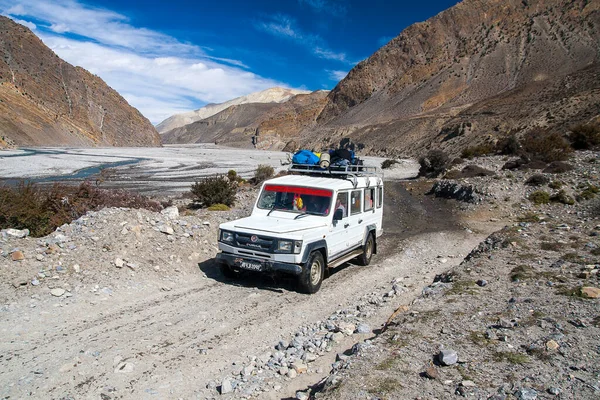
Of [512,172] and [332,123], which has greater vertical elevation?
[332,123]

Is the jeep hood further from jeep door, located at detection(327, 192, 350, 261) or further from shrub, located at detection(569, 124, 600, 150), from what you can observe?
shrub, located at detection(569, 124, 600, 150)

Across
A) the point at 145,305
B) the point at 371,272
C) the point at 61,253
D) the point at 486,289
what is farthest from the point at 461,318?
the point at 61,253

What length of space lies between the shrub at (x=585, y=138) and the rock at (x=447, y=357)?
1207 inches

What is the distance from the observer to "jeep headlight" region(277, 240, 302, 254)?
322 inches

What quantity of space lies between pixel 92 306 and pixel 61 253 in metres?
2.00

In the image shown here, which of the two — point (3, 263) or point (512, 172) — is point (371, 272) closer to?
point (3, 263)

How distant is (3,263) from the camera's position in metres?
8.19

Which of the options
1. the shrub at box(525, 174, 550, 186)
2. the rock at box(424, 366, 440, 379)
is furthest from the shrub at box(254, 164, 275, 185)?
the rock at box(424, 366, 440, 379)

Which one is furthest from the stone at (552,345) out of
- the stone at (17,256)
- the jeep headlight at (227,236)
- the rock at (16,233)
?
the rock at (16,233)

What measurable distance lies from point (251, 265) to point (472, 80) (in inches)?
4309

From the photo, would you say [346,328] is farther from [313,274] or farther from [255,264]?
[255,264]

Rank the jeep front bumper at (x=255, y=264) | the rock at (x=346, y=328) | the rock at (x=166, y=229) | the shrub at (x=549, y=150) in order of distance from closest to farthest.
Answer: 1. the rock at (x=346, y=328)
2. the jeep front bumper at (x=255, y=264)
3. the rock at (x=166, y=229)
4. the shrub at (x=549, y=150)

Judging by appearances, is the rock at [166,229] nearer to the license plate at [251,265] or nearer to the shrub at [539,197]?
the license plate at [251,265]

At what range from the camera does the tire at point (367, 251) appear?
11.2 meters
